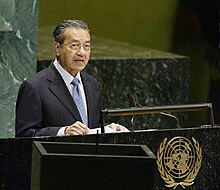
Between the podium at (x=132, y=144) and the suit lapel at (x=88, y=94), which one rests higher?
the suit lapel at (x=88, y=94)

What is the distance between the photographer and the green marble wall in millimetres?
5055

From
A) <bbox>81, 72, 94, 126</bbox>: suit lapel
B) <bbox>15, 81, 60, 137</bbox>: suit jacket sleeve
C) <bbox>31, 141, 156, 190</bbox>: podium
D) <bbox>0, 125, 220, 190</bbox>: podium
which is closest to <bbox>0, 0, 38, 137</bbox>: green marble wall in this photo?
<bbox>81, 72, 94, 126</bbox>: suit lapel

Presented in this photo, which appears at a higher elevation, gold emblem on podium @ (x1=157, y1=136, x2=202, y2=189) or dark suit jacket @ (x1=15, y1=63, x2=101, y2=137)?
dark suit jacket @ (x1=15, y1=63, x2=101, y2=137)

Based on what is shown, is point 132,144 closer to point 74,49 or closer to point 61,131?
point 61,131

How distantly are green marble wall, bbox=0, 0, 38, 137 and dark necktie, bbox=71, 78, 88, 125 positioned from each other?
149 centimetres

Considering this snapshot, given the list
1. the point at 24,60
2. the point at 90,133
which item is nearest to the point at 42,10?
the point at 24,60

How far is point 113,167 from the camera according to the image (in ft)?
7.21

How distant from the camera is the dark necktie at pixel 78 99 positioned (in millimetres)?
3578

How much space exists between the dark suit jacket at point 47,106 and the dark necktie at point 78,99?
2 cm

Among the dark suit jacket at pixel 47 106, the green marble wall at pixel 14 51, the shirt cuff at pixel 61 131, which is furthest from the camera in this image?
the green marble wall at pixel 14 51

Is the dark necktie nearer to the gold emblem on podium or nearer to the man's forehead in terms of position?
the man's forehead

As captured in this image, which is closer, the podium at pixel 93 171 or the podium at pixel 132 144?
the podium at pixel 93 171

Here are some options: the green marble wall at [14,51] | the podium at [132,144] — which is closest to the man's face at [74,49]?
the podium at [132,144]

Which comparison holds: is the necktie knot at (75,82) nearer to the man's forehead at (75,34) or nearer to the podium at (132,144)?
the man's forehead at (75,34)
